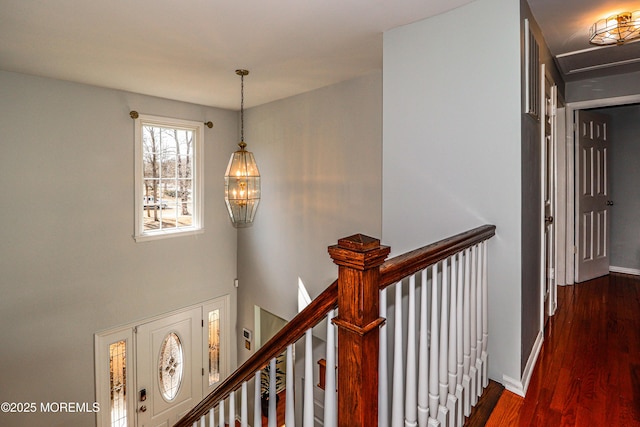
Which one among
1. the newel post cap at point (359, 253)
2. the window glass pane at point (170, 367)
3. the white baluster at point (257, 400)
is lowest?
the window glass pane at point (170, 367)

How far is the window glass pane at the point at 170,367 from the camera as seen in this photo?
4676 millimetres

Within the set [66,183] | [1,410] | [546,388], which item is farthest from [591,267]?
[1,410]

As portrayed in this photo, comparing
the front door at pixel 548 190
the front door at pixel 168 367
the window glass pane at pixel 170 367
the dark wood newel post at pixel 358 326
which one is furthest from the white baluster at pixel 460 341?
the window glass pane at pixel 170 367

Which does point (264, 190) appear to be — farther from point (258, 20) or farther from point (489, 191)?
point (489, 191)

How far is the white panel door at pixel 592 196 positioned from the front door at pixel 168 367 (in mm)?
4809

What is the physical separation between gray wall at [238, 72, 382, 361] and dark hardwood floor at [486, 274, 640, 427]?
176cm

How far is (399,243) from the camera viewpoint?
97.9 inches

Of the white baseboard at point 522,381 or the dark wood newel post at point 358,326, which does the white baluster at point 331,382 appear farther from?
the white baseboard at point 522,381

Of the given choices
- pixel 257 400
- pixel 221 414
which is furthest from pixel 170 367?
pixel 257 400

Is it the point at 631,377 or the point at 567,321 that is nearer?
the point at 631,377

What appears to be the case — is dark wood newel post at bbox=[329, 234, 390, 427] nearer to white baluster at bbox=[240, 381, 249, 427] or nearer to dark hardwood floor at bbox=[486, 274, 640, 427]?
white baluster at bbox=[240, 381, 249, 427]

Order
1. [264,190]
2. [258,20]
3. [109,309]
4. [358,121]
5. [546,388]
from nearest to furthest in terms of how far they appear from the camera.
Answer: [546,388]
[258,20]
[358,121]
[109,309]
[264,190]

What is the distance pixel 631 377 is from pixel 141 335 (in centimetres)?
466

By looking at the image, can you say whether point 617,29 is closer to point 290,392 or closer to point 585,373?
point 585,373
